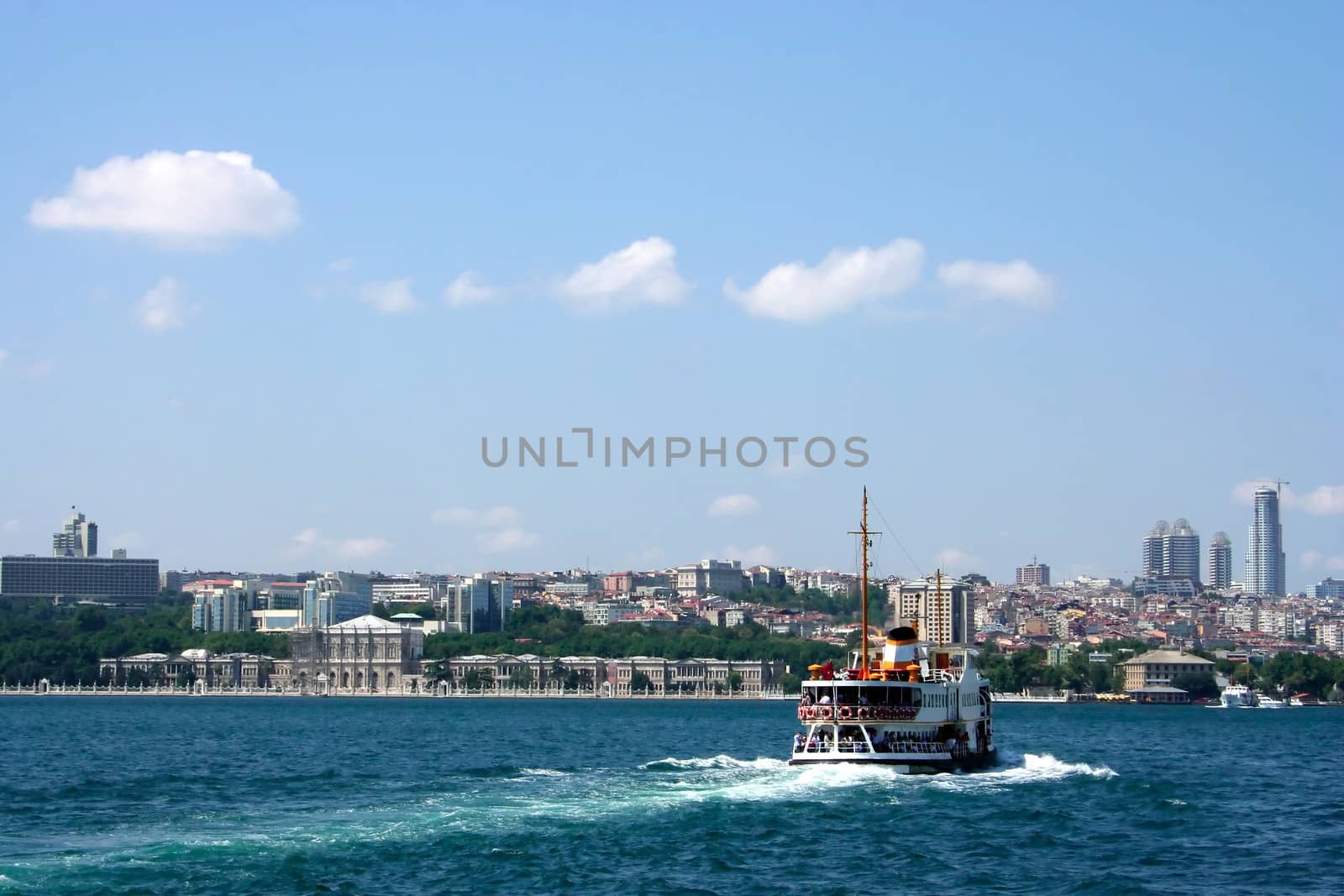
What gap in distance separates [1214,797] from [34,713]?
97626 millimetres

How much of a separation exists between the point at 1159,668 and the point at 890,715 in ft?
453

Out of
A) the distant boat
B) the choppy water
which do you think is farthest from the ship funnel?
the distant boat

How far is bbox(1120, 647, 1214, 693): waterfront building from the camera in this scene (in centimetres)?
17975

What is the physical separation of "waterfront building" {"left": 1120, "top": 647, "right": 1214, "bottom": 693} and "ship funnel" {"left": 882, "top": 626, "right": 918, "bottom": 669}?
5189 inches

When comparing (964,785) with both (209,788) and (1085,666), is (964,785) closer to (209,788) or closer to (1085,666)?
(209,788)

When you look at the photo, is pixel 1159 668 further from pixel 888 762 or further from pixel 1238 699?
pixel 888 762

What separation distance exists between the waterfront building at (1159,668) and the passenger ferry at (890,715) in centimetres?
13188

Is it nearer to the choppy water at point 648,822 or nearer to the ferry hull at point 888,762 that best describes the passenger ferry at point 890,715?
the ferry hull at point 888,762

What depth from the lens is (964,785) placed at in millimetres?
48281

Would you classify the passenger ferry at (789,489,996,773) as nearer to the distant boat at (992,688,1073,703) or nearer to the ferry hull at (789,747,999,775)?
the ferry hull at (789,747,999,775)

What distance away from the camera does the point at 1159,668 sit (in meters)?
181

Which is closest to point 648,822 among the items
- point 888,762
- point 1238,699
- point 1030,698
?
point 888,762

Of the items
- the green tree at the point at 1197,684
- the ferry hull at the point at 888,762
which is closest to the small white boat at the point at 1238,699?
the green tree at the point at 1197,684

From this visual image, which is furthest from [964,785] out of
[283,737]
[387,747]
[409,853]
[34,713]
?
[34,713]
